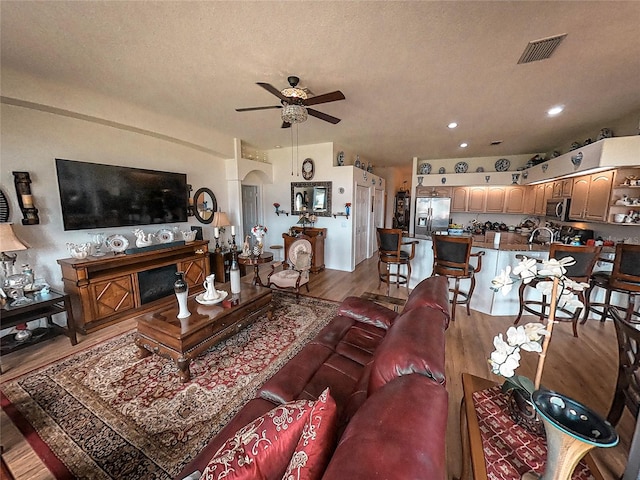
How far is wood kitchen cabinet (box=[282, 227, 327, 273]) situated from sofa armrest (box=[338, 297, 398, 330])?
3.05 meters

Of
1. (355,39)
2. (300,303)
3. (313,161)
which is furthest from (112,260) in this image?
(313,161)

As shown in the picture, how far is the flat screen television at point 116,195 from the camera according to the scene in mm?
3205

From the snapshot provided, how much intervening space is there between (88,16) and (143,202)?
2.58 meters

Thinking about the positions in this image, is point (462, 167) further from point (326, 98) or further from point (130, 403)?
point (130, 403)

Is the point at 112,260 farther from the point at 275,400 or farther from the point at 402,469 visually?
the point at 402,469


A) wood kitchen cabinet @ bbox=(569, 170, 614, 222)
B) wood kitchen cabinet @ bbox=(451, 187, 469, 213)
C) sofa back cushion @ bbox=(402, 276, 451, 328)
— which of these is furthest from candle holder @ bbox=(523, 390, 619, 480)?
wood kitchen cabinet @ bbox=(451, 187, 469, 213)

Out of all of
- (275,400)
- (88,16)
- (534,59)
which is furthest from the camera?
(534,59)

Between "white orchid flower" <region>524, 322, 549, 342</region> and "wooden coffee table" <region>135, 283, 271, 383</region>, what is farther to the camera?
"wooden coffee table" <region>135, 283, 271, 383</region>

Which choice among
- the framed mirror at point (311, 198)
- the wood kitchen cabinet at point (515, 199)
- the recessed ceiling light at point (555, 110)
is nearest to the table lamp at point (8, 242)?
the framed mirror at point (311, 198)

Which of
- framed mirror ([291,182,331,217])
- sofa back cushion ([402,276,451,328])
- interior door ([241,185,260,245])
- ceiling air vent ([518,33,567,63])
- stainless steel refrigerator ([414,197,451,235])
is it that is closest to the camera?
sofa back cushion ([402,276,451,328])

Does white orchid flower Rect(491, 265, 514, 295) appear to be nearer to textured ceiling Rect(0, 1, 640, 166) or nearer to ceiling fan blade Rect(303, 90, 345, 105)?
textured ceiling Rect(0, 1, 640, 166)

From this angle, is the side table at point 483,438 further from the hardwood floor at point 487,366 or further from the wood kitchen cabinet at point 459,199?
the wood kitchen cabinet at point 459,199

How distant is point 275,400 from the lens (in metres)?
1.38

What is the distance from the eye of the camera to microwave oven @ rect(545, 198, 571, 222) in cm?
459
